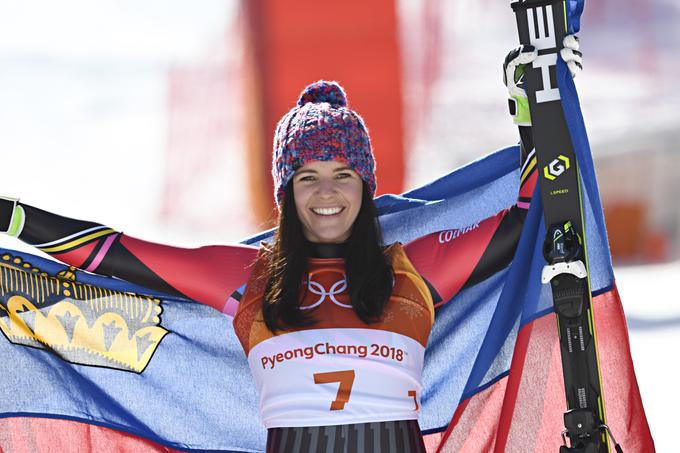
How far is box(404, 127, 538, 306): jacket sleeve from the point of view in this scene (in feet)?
8.76

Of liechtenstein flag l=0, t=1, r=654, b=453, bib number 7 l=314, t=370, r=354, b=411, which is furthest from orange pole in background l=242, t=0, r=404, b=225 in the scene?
bib number 7 l=314, t=370, r=354, b=411

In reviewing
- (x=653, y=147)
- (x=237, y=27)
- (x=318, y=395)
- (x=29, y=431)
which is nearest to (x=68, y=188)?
(x=237, y=27)

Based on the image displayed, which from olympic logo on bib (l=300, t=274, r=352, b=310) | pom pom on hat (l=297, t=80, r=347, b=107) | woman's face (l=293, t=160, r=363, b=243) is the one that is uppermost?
pom pom on hat (l=297, t=80, r=347, b=107)

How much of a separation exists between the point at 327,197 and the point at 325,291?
10.1 inches

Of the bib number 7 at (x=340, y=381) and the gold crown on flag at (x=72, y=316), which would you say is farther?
the gold crown on flag at (x=72, y=316)

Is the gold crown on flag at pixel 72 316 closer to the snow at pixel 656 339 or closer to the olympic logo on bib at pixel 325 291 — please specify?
the olympic logo on bib at pixel 325 291

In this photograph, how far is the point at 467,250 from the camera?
8.81 ft

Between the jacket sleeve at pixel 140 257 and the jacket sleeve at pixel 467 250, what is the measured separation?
0.52 metres

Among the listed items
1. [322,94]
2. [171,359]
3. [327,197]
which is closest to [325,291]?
[327,197]

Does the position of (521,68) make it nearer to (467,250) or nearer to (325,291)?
(467,250)

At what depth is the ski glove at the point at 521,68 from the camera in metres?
2.41

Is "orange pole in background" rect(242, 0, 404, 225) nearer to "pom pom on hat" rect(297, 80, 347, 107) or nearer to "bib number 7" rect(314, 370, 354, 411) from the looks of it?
"pom pom on hat" rect(297, 80, 347, 107)

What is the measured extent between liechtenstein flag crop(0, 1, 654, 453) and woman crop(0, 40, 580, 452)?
20 centimetres

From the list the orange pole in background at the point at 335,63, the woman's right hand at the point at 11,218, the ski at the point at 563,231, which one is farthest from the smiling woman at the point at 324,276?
the orange pole in background at the point at 335,63
